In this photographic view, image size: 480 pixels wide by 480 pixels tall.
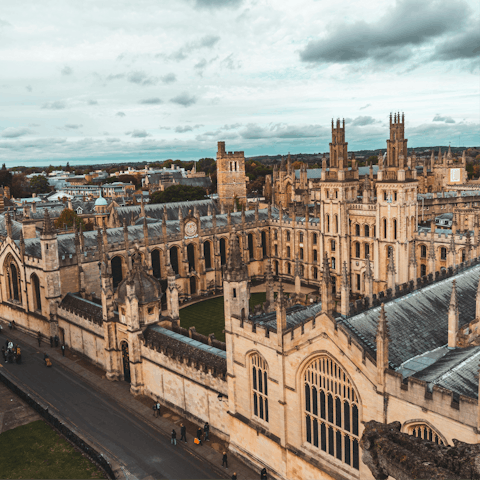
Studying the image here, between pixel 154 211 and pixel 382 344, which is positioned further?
pixel 154 211

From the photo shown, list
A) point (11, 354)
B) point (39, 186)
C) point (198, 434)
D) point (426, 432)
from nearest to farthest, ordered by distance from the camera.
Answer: point (426, 432)
point (198, 434)
point (11, 354)
point (39, 186)

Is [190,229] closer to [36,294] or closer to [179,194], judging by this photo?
[36,294]

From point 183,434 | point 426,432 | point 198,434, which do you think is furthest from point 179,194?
point 426,432

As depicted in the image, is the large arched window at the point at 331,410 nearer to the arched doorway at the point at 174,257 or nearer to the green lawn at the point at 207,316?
the green lawn at the point at 207,316

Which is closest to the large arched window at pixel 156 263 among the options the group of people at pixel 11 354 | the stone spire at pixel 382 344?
the group of people at pixel 11 354

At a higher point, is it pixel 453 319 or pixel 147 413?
pixel 453 319

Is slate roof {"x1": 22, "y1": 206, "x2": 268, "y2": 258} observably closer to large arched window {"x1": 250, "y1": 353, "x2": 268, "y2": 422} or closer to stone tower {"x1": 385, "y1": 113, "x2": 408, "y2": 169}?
stone tower {"x1": 385, "y1": 113, "x2": 408, "y2": 169}

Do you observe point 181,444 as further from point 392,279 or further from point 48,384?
point 392,279

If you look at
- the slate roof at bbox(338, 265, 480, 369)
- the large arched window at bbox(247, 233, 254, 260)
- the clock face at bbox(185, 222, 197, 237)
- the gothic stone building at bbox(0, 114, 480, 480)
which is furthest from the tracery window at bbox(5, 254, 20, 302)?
the slate roof at bbox(338, 265, 480, 369)
